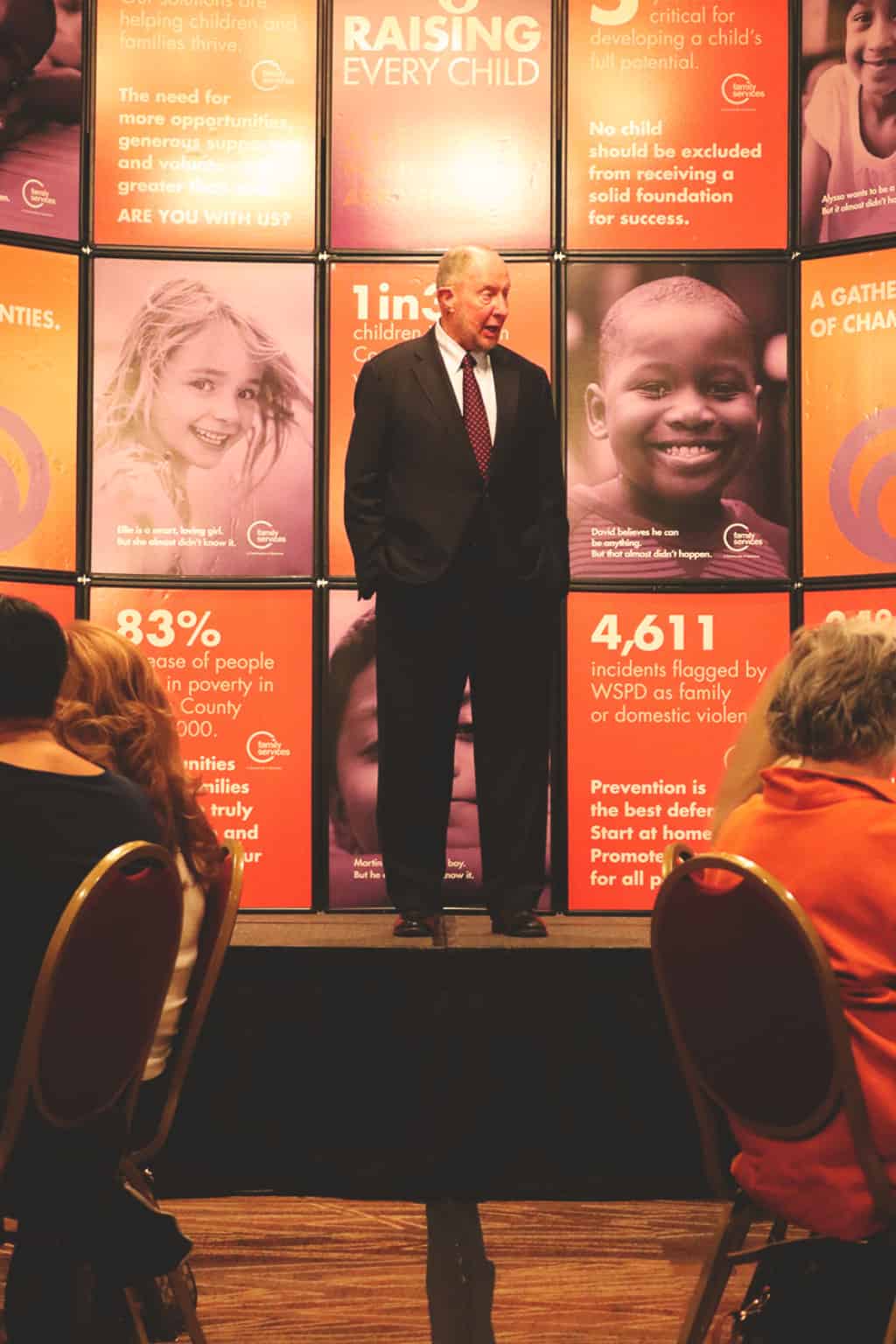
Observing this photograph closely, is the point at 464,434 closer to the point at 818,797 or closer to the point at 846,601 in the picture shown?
the point at 846,601

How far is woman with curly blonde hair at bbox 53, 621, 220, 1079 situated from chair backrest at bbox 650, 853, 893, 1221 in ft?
2.50

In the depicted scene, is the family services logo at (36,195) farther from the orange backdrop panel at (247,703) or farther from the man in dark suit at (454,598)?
the man in dark suit at (454,598)

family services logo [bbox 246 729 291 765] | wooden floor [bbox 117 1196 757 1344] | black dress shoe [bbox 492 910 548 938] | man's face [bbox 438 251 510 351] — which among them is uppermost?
man's face [bbox 438 251 510 351]

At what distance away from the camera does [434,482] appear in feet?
11.7

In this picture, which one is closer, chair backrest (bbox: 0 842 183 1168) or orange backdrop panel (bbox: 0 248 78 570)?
chair backrest (bbox: 0 842 183 1168)

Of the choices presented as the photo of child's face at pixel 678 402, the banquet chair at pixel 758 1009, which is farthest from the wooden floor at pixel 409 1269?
the photo of child's face at pixel 678 402

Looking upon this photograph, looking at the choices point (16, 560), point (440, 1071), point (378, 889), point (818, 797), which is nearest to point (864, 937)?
point (818, 797)

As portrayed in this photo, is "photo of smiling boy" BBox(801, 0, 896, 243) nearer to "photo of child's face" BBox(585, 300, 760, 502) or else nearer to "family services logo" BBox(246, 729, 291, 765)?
"photo of child's face" BBox(585, 300, 760, 502)

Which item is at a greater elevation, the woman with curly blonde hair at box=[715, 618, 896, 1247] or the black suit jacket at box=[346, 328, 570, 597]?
the black suit jacket at box=[346, 328, 570, 597]

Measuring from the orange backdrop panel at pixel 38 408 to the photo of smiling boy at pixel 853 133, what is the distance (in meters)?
2.14

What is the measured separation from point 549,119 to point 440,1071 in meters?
2.78

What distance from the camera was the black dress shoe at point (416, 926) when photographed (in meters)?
3.48

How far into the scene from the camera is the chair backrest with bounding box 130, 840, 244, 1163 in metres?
2.18

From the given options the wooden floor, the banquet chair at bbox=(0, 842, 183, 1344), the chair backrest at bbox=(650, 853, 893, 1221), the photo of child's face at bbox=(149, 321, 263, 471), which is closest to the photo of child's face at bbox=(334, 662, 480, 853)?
the photo of child's face at bbox=(149, 321, 263, 471)
